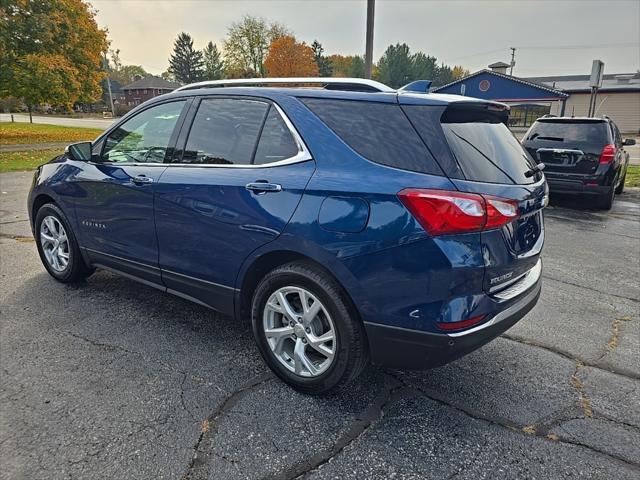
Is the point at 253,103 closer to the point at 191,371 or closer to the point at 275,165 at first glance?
the point at 275,165

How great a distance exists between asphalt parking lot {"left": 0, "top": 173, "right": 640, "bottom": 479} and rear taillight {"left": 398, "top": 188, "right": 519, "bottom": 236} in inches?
43.7

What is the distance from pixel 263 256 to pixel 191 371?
3.04 ft

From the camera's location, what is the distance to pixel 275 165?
2656 mm

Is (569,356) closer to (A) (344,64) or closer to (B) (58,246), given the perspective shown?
(B) (58,246)

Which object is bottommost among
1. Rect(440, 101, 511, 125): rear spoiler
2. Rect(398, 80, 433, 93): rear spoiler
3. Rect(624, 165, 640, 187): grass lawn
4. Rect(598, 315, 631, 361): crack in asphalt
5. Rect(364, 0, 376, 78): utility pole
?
Rect(598, 315, 631, 361): crack in asphalt

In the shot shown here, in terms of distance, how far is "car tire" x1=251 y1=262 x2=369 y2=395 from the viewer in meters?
2.43

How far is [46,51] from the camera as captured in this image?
18.6 metres

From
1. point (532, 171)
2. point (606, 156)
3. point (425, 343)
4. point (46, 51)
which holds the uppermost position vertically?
point (46, 51)

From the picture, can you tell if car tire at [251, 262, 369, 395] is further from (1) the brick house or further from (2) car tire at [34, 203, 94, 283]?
(1) the brick house

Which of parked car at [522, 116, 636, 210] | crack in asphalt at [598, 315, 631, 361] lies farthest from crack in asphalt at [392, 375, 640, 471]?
parked car at [522, 116, 636, 210]

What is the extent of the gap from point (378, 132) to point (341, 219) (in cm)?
52

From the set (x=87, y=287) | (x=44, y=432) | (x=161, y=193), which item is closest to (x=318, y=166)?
(x=161, y=193)

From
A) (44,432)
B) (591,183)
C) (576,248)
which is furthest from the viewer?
(591,183)

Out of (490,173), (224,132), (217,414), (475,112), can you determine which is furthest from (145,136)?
(490,173)
